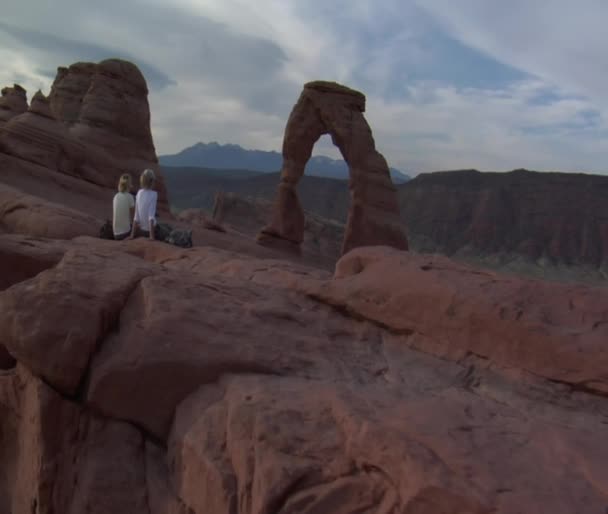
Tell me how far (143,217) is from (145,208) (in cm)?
12

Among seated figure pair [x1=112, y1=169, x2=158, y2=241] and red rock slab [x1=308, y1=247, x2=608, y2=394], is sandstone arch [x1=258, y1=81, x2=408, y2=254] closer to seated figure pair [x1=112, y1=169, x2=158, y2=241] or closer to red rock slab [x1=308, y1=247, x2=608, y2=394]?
seated figure pair [x1=112, y1=169, x2=158, y2=241]

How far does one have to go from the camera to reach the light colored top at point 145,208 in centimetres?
664

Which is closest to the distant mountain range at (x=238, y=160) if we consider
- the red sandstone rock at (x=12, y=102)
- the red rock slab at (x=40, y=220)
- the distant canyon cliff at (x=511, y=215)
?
the distant canyon cliff at (x=511, y=215)

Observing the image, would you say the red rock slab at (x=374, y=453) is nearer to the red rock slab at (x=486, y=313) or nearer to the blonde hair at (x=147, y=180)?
the red rock slab at (x=486, y=313)

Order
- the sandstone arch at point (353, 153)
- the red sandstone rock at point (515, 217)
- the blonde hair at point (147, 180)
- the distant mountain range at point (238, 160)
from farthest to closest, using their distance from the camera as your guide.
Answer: the distant mountain range at point (238, 160), the red sandstone rock at point (515, 217), the sandstone arch at point (353, 153), the blonde hair at point (147, 180)

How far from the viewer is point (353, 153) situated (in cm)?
1809

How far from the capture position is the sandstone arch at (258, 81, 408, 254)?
58.6 ft

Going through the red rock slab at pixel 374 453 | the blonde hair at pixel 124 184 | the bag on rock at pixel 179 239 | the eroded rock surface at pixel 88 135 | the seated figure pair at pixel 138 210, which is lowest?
the red rock slab at pixel 374 453

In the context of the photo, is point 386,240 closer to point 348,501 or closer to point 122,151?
point 122,151

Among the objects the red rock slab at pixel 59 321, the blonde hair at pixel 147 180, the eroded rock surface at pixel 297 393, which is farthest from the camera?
the blonde hair at pixel 147 180

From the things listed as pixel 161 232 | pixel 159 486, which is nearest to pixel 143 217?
pixel 161 232

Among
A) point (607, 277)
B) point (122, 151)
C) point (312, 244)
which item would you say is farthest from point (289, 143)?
point (607, 277)

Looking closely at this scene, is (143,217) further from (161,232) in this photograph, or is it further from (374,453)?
(374,453)

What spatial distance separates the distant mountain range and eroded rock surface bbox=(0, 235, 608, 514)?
17435cm
